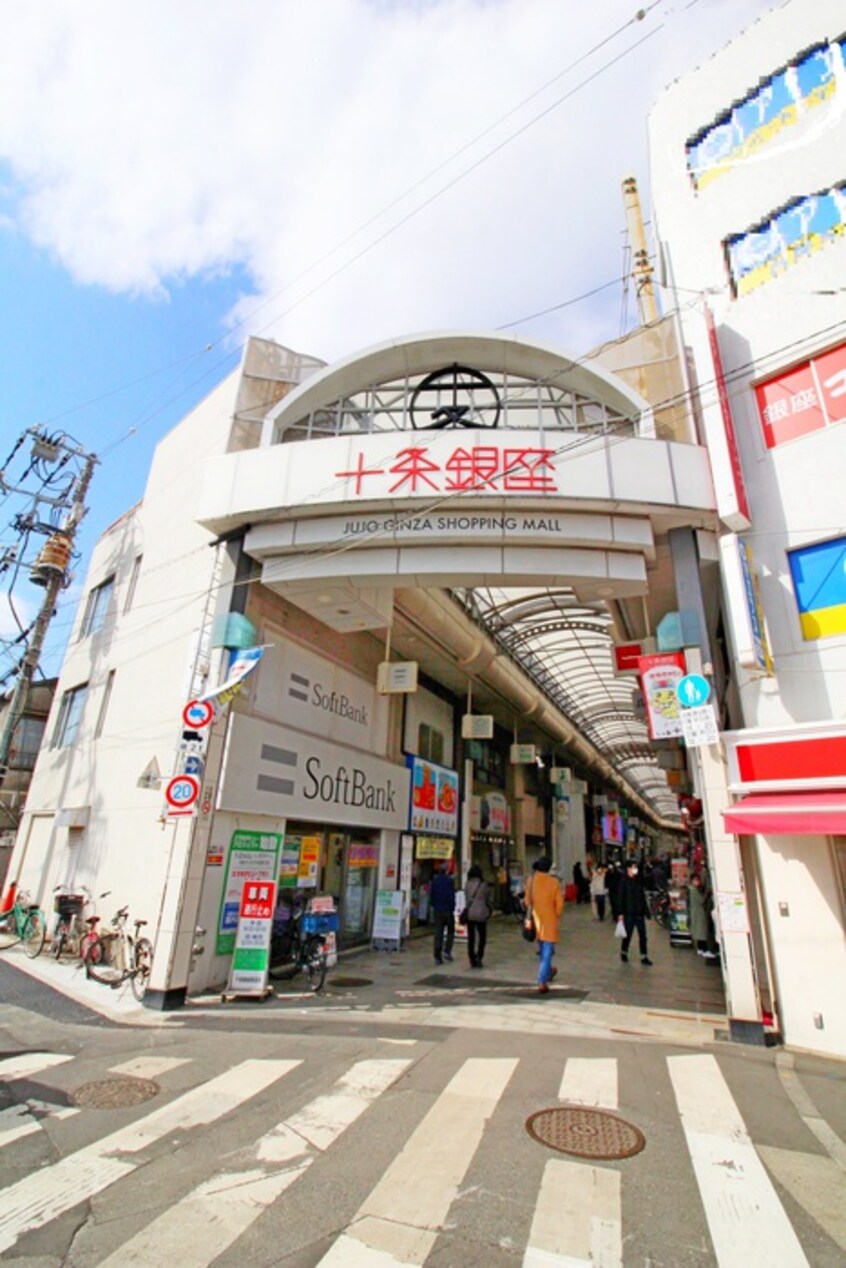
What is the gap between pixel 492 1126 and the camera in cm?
447

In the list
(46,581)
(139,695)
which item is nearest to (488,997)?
(139,695)

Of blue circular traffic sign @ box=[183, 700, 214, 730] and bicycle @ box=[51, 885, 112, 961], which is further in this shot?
bicycle @ box=[51, 885, 112, 961]

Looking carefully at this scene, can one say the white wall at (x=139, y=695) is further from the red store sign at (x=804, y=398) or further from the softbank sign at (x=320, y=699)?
the red store sign at (x=804, y=398)

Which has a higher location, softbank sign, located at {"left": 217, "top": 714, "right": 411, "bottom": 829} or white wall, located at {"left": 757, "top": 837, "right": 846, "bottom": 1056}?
softbank sign, located at {"left": 217, "top": 714, "right": 411, "bottom": 829}

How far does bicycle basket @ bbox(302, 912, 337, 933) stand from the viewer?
11.2m

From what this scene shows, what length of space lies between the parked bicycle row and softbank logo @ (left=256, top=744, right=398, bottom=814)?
3.15m

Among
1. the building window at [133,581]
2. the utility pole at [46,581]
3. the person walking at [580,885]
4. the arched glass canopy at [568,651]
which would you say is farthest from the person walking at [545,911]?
the person walking at [580,885]

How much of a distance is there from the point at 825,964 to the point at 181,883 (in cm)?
856

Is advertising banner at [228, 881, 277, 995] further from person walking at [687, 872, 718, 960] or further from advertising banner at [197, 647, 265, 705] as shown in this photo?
person walking at [687, 872, 718, 960]

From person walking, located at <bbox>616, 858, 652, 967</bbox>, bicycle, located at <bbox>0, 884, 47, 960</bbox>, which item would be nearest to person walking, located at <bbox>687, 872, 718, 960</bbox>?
person walking, located at <bbox>616, 858, 652, 967</bbox>

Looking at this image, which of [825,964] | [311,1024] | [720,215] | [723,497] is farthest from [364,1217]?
[720,215]

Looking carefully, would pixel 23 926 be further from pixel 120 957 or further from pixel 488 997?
pixel 488 997

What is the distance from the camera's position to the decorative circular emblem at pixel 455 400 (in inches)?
471

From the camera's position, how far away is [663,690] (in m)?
9.35
